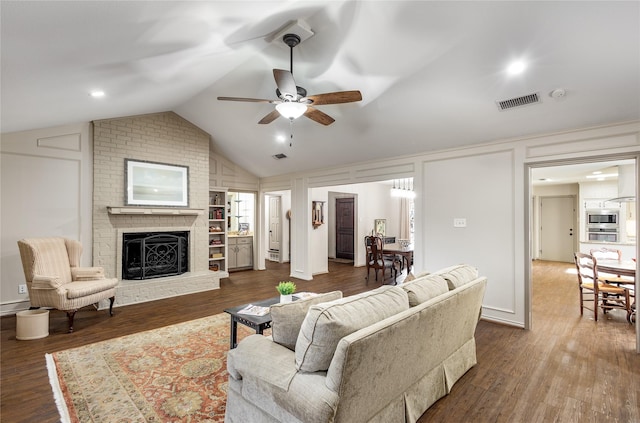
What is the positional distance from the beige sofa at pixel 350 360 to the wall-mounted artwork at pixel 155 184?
4445 millimetres

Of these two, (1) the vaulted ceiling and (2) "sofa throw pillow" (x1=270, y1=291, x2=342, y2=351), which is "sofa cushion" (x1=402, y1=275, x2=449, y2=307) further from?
(1) the vaulted ceiling

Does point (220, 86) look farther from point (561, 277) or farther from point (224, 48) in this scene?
point (561, 277)

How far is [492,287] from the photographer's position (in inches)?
163

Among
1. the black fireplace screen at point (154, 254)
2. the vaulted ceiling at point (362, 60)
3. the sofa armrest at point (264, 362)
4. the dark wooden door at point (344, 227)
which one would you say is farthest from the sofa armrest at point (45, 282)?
the dark wooden door at point (344, 227)

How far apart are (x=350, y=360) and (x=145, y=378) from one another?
83.8 inches

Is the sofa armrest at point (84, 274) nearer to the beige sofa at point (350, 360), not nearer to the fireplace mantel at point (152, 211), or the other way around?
the fireplace mantel at point (152, 211)

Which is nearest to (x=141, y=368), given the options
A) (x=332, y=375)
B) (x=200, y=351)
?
(x=200, y=351)

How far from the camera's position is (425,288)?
7.39 ft

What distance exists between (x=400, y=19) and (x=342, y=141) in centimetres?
266

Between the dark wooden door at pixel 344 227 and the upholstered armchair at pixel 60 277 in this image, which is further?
the dark wooden door at pixel 344 227

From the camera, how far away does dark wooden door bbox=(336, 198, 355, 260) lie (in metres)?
8.98

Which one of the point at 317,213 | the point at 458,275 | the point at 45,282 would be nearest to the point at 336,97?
the point at 458,275

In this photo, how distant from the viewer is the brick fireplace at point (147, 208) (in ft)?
16.4

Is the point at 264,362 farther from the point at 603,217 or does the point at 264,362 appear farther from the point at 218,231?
the point at 603,217
